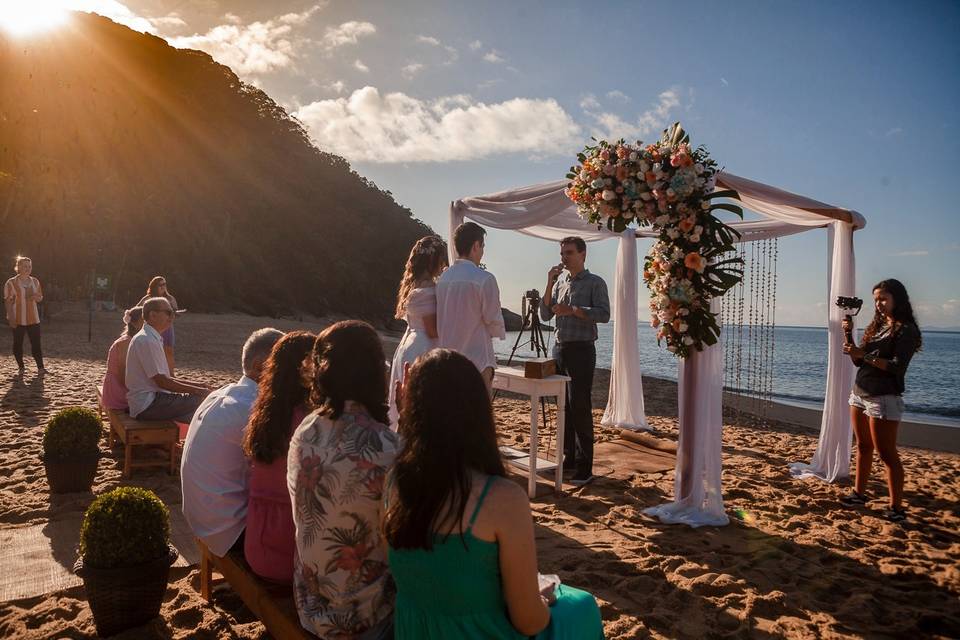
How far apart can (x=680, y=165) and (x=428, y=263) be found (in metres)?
2.03

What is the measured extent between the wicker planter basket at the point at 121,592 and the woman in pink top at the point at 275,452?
23.1 inches

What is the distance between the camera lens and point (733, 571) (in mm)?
3947

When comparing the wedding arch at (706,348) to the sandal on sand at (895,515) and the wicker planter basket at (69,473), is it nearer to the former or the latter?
the sandal on sand at (895,515)

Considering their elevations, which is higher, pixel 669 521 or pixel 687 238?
pixel 687 238

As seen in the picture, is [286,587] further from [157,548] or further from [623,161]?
[623,161]

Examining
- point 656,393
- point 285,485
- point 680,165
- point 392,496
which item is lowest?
point 656,393

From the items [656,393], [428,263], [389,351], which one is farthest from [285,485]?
[389,351]

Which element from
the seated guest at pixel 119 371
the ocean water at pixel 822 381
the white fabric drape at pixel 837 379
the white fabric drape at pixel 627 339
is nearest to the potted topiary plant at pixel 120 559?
the seated guest at pixel 119 371

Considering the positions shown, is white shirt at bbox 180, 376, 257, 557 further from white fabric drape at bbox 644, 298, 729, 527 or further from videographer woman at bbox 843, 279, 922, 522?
videographer woman at bbox 843, 279, 922, 522

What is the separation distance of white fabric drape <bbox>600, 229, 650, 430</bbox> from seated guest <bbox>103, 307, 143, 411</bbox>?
5.68 m

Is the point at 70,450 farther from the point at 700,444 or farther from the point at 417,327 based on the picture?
the point at 700,444

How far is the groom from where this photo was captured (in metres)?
4.66

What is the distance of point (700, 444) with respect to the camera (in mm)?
4977

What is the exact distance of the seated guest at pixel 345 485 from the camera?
212cm
